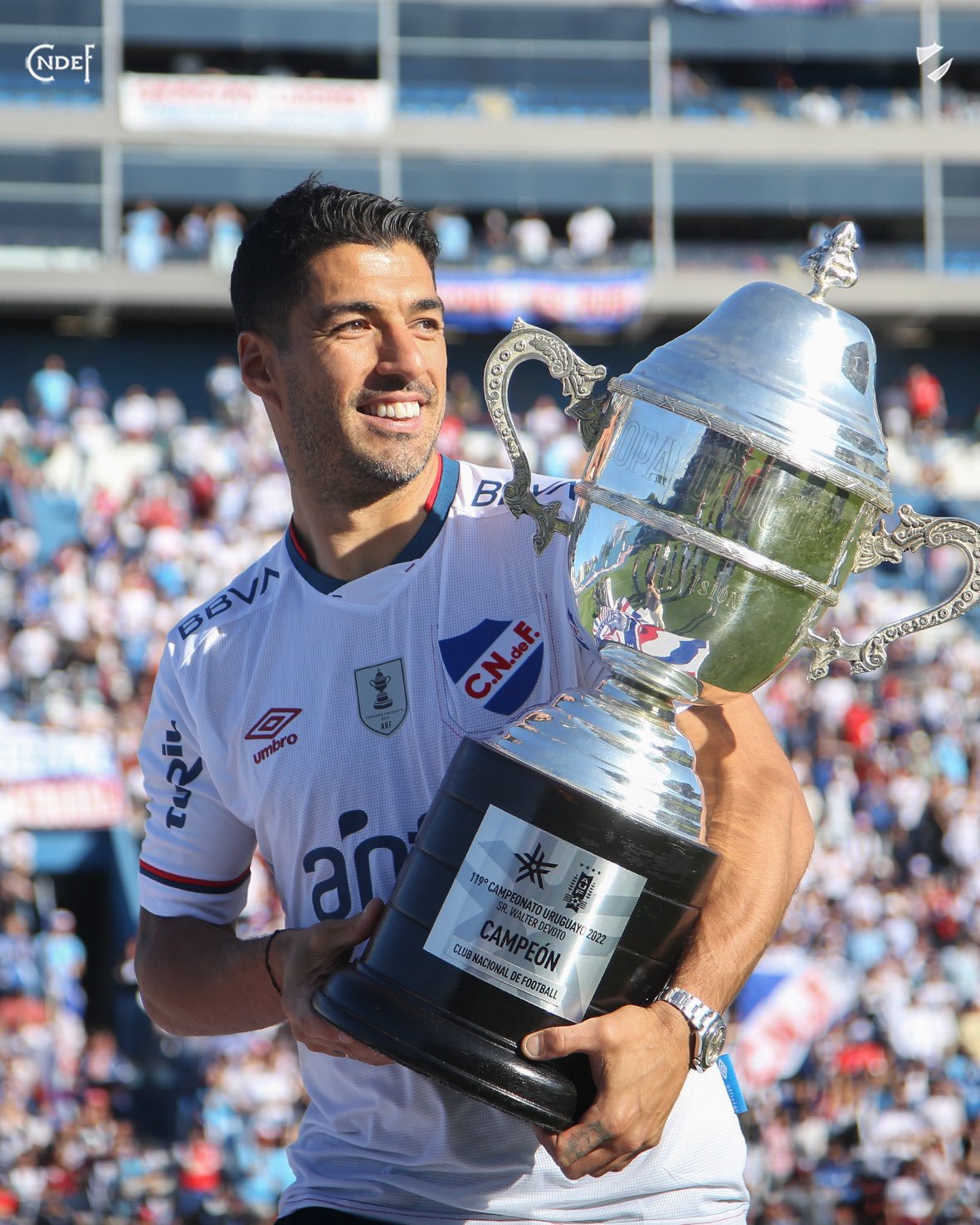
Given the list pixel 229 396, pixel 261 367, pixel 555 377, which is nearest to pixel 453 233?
pixel 229 396

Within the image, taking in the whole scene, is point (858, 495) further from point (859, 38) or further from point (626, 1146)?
point (859, 38)

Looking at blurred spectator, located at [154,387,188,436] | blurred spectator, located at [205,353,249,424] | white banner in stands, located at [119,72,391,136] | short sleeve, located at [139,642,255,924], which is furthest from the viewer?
white banner in stands, located at [119,72,391,136]

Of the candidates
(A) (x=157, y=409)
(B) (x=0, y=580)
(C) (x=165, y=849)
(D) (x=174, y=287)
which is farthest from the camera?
(D) (x=174, y=287)

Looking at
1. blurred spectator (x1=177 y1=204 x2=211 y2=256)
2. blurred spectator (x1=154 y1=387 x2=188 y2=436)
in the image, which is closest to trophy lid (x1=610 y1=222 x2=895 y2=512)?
blurred spectator (x1=154 y1=387 x2=188 y2=436)

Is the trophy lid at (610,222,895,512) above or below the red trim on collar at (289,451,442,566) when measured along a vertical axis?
above

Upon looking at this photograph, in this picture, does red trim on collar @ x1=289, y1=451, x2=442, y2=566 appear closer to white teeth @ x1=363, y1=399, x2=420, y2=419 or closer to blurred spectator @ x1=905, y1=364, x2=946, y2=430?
white teeth @ x1=363, y1=399, x2=420, y2=419

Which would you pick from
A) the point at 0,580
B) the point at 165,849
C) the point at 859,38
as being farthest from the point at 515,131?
the point at 165,849

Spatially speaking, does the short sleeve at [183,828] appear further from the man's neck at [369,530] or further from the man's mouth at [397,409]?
the man's mouth at [397,409]

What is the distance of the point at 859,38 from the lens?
78.1 feet

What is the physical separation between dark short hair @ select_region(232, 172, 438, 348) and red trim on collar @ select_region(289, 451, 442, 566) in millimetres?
274

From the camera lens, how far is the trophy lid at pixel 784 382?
5.84ft

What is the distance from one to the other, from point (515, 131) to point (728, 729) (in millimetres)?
22367

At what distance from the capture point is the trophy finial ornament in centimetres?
193

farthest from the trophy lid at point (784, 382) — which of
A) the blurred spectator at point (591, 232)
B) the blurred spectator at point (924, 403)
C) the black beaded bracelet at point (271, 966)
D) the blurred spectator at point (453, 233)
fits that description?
the blurred spectator at point (591, 232)
